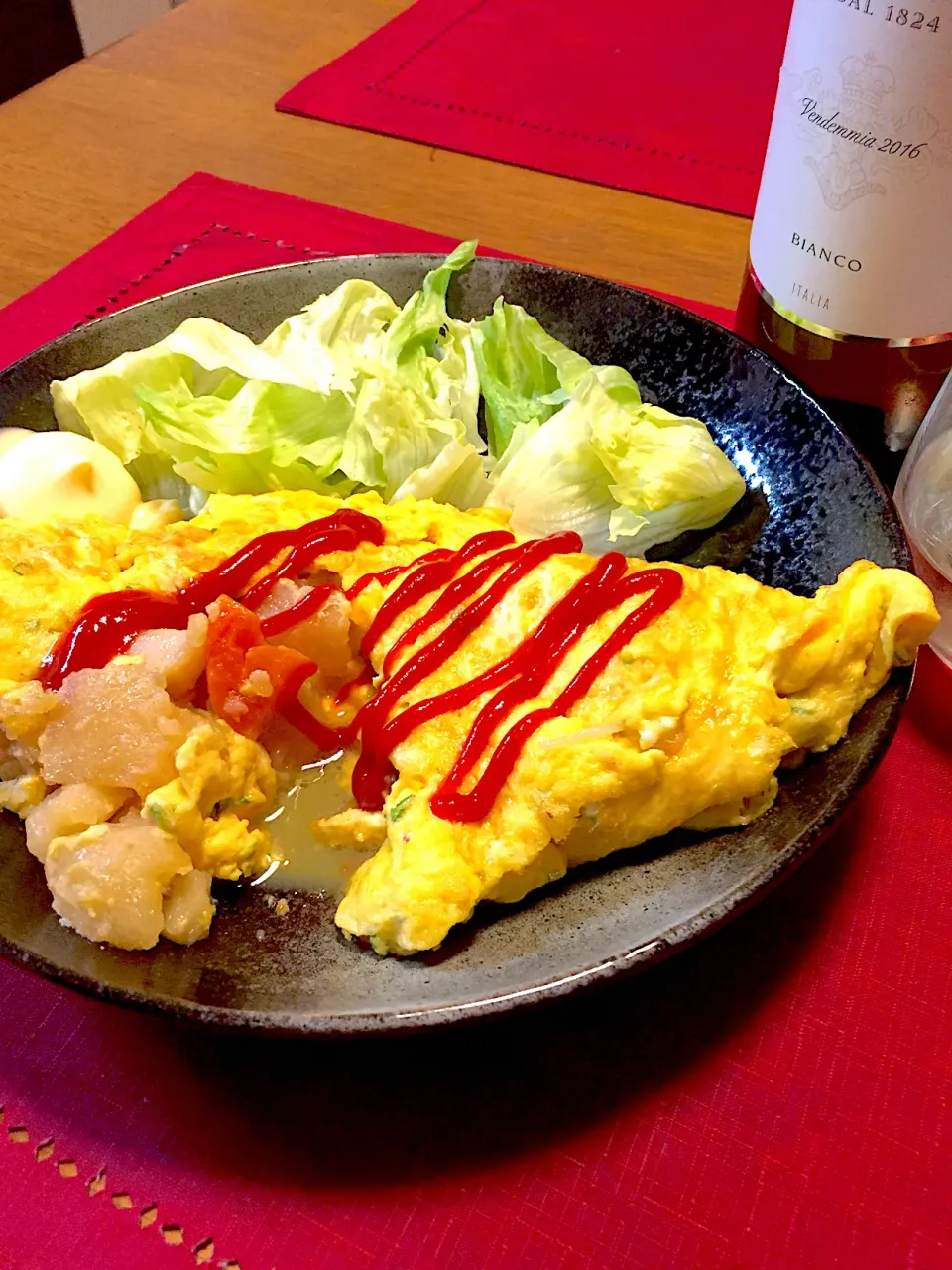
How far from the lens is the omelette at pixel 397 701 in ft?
4.20

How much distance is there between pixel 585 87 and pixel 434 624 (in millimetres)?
2299

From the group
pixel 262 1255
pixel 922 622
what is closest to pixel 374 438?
pixel 922 622

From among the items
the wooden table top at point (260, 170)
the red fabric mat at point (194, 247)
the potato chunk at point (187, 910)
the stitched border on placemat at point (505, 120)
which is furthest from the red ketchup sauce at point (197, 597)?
the stitched border on placemat at point (505, 120)

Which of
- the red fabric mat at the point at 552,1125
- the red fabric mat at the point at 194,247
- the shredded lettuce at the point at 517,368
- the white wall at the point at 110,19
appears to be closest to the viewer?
the red fabric mat at the point at 552,1125

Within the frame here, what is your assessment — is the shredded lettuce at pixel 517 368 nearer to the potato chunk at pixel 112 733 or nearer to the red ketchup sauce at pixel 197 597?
the red ketchup sauce at pixel 197 597

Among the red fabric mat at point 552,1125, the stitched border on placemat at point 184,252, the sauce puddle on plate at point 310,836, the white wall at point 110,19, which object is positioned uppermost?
the white wall at point 110,19

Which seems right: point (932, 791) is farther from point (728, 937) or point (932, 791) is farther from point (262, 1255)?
point (262, 1255)

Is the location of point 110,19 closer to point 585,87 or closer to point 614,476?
point 585,87

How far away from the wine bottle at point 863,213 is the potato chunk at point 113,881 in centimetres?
135

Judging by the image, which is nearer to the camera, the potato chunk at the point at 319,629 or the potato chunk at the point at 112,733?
the potato chunk at the point at 112,733

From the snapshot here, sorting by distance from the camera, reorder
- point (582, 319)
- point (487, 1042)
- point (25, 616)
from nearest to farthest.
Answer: point (487, 1042), point (25, 616), point (582, 319)

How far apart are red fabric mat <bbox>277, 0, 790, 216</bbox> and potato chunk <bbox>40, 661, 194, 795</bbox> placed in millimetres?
2091

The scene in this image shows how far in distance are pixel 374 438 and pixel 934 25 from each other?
3.48 ft

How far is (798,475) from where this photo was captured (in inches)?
67.9
